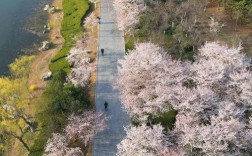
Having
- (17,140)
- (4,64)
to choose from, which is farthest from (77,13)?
(17,140)

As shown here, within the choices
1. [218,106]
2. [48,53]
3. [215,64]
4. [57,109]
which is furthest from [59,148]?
[48,53]

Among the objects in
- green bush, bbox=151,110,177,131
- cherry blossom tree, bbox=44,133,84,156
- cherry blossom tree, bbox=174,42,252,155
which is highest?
cherry blossom tree, bbox=174,42,252,155

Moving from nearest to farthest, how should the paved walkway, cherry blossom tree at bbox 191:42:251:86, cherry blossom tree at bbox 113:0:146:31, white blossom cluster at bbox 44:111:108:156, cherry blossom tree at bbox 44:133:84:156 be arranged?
cherry blossom tree at bbox 44:133:84:156 < white blossom cluster at bbox 44:111:108:156 < cherry blossom tree at bbox 191:42:251:86 < the paved walkway < cherry blossom tree at bbox 113:0:146:31

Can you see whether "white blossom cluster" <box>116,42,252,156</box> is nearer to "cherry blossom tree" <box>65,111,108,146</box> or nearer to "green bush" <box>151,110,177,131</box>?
"green bush" <box>151,110,177,131</box>

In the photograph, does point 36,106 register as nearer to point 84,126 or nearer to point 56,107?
point 56,107

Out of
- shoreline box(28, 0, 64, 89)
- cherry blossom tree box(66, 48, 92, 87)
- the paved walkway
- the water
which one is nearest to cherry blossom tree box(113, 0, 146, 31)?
the paved walkway

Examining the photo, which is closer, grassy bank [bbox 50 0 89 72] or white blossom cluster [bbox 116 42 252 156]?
white blossom cluster [bbox 116 42 252 156]

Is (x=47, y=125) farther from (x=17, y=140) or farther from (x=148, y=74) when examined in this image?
(x=148, y=74)
